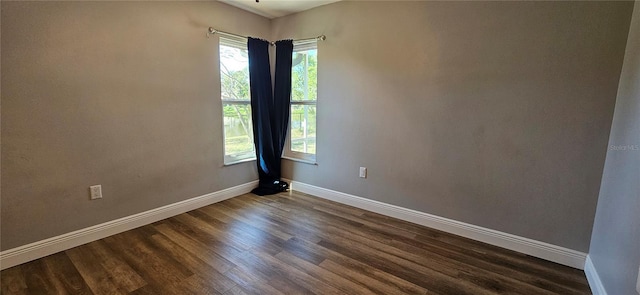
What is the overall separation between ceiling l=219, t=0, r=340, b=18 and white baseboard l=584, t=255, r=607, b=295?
10.4ft

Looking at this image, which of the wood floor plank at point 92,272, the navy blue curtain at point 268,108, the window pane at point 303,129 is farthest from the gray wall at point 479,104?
the wood floor plank at point 92,272

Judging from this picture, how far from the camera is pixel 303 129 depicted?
→ 3.64 m

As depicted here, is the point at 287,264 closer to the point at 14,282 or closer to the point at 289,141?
the point at 14,282

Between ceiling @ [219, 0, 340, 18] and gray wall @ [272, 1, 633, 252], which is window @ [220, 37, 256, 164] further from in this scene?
gray wall @ [272, 1, 633, 252]

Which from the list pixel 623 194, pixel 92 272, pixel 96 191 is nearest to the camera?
pixel 623 194

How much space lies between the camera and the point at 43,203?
2094 millimetres

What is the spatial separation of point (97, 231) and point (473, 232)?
128 inches

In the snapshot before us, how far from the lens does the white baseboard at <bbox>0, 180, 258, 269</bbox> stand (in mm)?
1995

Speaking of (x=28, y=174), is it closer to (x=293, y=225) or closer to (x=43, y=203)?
(x=43, y=203)

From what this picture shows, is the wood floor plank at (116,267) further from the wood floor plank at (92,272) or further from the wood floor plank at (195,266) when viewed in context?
the wood floor plank at (195,266)

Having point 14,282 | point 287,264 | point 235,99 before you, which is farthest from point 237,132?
point 14,282

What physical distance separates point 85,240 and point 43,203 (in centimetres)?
43

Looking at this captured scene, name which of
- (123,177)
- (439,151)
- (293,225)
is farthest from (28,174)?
(439,151)

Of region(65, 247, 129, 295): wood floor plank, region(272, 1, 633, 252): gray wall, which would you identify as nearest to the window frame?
region(272, 1, 633, 252): gray wall
